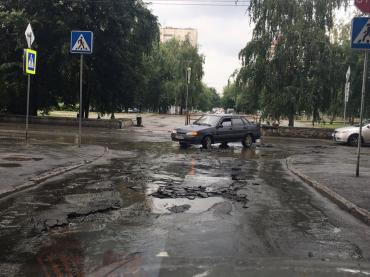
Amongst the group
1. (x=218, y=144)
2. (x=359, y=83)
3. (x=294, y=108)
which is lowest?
(x=218, y=144)

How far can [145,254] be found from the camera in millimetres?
5133

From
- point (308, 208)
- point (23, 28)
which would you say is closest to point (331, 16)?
point (23, 28)

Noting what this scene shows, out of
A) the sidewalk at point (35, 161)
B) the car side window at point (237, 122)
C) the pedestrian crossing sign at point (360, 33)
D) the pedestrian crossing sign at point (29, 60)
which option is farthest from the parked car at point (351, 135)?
the pedestrian crossing sign at point (29, 60)

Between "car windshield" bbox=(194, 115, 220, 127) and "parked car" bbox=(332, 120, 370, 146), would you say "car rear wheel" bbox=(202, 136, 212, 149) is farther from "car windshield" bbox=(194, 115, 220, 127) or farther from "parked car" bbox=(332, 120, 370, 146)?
"parked car" bbox=(332, 120, 370, 146)

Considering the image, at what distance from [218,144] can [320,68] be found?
10.8 metres

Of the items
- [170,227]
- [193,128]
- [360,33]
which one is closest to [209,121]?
[193,128]

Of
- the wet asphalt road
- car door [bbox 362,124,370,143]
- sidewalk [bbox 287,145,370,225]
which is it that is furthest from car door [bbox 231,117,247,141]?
the wet asphalt road

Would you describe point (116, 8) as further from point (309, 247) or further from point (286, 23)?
point (309, 247)

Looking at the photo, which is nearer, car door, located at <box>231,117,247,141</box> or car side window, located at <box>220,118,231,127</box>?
car side window, located at <box>220,118,231,127</box>

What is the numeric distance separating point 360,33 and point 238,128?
1068 centimetres

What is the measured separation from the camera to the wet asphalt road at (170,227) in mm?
4875

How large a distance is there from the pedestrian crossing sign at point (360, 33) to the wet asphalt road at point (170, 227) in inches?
138

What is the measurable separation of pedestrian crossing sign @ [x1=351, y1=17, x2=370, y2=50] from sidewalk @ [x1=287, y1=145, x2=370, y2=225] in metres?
3.15

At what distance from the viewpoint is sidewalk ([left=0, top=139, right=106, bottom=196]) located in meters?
9.34
